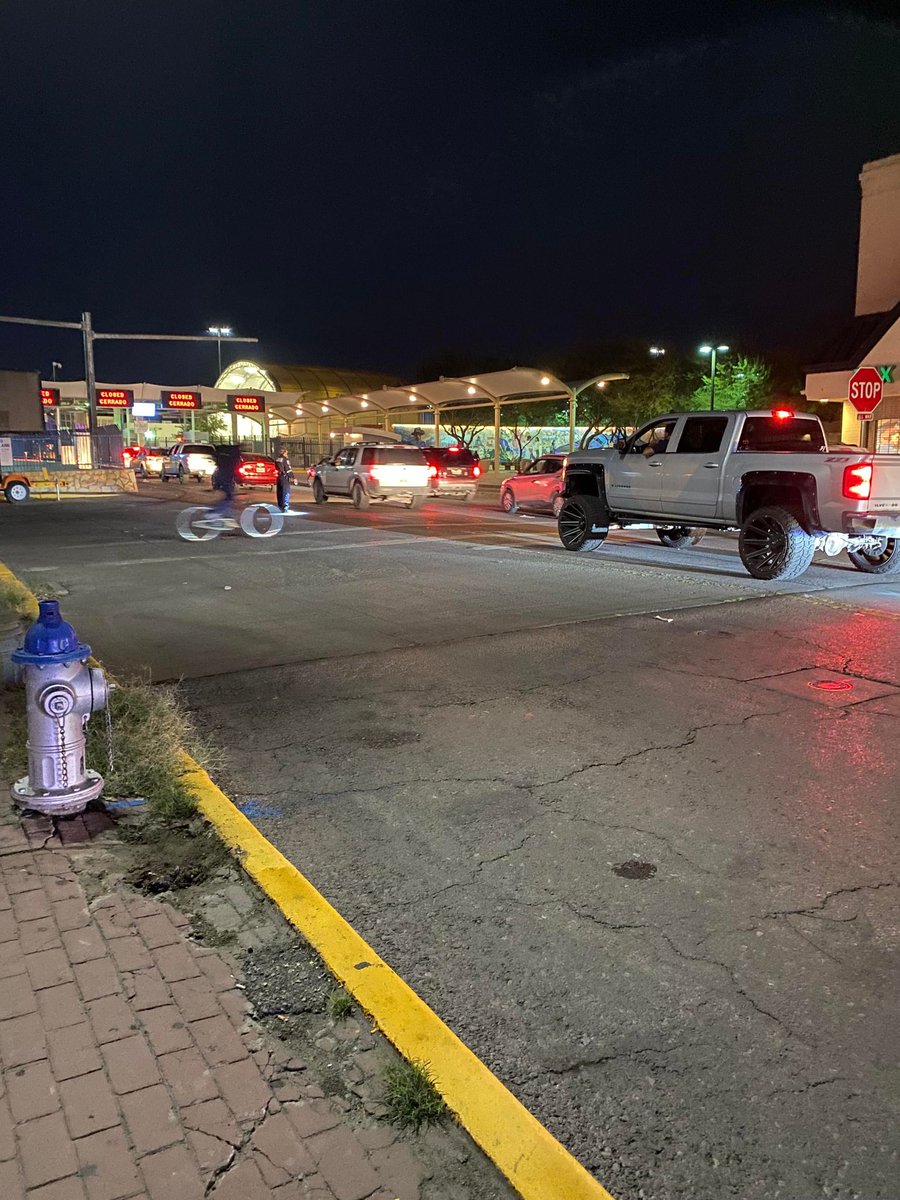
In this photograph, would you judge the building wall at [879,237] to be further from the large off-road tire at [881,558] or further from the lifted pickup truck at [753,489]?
the lifted pickup truck at [753,489]

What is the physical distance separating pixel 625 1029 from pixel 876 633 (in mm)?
6734

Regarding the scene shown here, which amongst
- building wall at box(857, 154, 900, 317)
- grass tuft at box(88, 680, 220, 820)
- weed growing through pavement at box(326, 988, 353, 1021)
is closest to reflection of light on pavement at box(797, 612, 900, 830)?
weed growing through pavement at box(326, 988, 353, 1021)

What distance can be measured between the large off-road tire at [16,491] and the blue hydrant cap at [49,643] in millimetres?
27271

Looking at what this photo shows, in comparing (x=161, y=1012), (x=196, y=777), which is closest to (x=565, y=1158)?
(x=161, y=1012)

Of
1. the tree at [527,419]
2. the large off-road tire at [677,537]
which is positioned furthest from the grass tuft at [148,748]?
the tree at [527,419]

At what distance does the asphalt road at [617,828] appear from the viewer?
2660 millimetres

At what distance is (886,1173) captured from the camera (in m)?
2.37

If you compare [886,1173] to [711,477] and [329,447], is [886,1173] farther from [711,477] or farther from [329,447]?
[329,447]

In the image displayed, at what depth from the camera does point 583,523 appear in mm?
14500

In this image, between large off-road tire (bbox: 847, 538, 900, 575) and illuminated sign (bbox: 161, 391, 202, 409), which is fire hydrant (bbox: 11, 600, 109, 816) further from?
A: illuminated sign (bbox: 161, 391, 202, 409)

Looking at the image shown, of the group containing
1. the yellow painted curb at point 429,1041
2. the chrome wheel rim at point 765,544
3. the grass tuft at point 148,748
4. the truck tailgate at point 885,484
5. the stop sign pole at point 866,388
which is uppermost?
the stop sign pole at point 866,388

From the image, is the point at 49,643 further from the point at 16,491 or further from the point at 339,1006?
the point at 16,491

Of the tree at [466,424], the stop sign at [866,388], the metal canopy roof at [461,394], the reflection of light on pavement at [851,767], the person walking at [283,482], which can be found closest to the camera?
the reflection of light on pavement at [851,767]

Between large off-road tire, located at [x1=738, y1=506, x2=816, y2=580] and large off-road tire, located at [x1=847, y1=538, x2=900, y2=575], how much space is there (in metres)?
1.54
